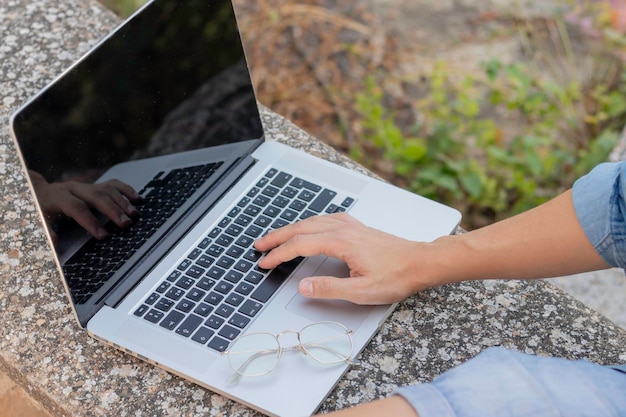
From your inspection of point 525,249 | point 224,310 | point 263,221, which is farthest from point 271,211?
point 525,249

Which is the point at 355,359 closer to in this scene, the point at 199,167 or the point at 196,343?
the point at 196,343

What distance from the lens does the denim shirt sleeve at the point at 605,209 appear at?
3.40 ft

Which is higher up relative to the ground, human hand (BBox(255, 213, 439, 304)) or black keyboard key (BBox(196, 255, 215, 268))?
human hand (BBox(255, 213, 439, 304))

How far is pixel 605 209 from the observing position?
3.43 feet

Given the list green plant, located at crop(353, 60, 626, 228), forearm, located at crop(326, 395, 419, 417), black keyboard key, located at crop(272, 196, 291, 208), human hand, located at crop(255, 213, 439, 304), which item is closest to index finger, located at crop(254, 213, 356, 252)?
human hand, located at crop(255, 213, 439, 304)

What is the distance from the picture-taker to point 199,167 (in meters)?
1.29

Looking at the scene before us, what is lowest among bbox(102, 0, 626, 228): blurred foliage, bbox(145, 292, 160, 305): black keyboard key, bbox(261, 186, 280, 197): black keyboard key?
bbox(102, 0, 626, 228): blurred foliage

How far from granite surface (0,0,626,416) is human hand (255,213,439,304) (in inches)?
3.1

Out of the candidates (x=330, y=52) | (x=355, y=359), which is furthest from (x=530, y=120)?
(x=355, y=359)

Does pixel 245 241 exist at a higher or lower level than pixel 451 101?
higher

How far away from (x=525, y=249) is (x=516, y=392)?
0.87 feet

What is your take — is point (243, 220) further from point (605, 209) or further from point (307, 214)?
point (605, 209)

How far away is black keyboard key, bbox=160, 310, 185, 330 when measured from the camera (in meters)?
1.11

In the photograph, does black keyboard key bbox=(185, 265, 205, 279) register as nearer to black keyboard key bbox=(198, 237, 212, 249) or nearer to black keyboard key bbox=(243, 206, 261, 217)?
black keyboard key bbox=(198, 237, 212, 249)
